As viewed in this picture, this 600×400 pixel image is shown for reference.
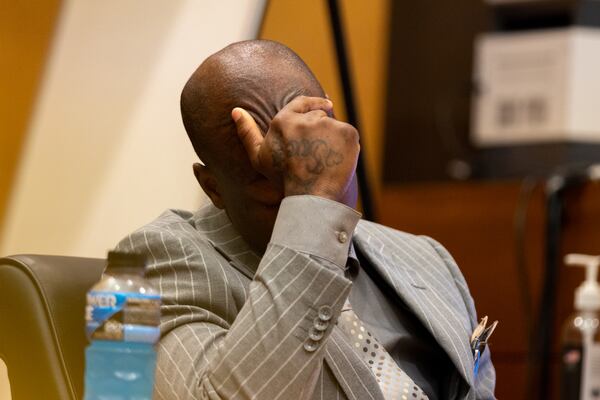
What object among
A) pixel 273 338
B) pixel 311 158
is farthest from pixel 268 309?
pixel 311 158

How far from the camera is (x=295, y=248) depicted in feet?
Answer: 3.61

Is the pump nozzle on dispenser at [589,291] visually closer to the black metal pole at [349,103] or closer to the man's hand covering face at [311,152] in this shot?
the black metal pole at [349,103]

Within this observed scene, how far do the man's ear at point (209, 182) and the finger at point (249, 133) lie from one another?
0.35ft

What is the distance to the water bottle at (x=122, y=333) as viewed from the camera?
923 mm

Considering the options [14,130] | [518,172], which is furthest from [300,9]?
[518,172]

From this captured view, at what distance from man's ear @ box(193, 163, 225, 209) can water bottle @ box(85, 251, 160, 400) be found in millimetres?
334

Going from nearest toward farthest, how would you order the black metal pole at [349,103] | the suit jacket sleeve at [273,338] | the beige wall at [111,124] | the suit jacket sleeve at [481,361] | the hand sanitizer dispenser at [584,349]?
the suit jacket sleeve at [273,338], the suit jacket sleeve at [481,361], the beige wall at [111,124], the black metal pole at [349,103], the hand sanitizer dispenser at [584,349]

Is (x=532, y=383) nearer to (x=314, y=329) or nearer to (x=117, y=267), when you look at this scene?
(x=314, y=329)

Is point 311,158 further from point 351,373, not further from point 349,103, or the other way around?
point 349,103

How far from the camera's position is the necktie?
1.28 meters

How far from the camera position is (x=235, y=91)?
1270 mm

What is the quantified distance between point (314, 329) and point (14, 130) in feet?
2.56

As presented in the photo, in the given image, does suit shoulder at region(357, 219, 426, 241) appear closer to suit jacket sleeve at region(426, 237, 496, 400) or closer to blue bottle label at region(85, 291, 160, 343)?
suit jacket sleeve at region(426, 237, 496, 400)

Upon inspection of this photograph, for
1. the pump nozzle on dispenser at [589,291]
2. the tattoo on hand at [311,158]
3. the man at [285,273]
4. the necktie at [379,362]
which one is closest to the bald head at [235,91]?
the man at [285,273]
